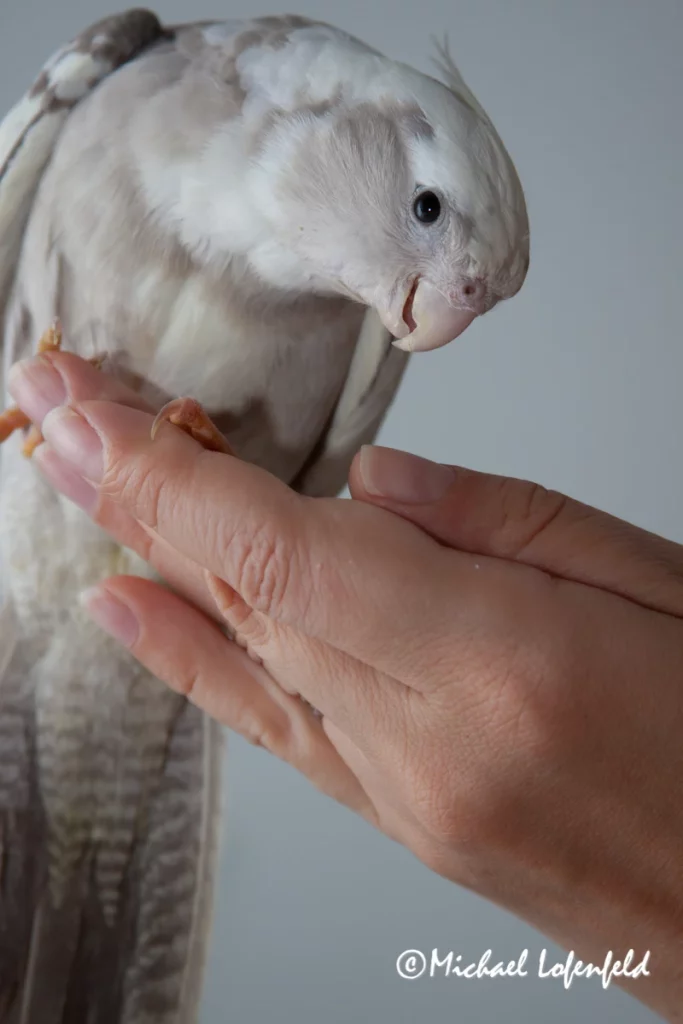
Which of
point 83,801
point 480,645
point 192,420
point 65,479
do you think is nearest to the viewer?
point 480,645

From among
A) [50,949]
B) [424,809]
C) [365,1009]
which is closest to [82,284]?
[424,809]

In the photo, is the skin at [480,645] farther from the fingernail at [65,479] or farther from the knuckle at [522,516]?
the fingernail at [65,479]

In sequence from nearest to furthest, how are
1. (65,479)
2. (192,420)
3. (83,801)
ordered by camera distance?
(192,420)
(65,479)
(83,801)

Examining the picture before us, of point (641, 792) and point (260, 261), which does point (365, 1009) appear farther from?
point (260, 261)

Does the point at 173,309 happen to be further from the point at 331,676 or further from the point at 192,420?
the point at 331,676

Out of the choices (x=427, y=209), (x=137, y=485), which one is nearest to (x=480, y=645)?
(x=137, y=485)

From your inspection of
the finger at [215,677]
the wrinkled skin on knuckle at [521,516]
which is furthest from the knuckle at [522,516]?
the finger at [215,677]
